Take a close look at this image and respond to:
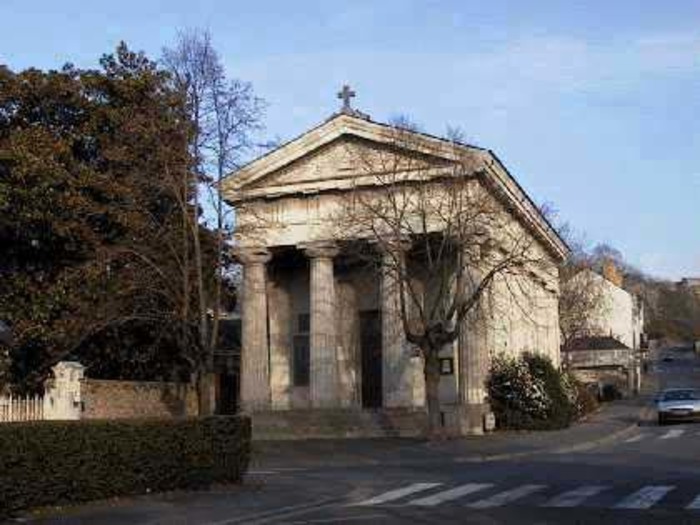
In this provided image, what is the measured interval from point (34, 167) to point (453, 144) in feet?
45.9

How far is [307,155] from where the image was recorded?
4097 cm

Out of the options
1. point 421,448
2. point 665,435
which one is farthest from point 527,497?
point 665,435

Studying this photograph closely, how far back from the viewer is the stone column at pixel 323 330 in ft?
131

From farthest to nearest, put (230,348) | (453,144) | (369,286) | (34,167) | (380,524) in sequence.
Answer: (230,348), (369,286), (453,144), (34,167), (380,524)

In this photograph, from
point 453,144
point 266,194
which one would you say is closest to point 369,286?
point 266,194

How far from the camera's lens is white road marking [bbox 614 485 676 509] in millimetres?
14977

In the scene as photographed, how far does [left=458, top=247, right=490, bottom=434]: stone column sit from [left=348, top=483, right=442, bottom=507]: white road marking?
1857 centimetres

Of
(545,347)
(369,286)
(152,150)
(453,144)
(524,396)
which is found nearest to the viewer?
(152,150)

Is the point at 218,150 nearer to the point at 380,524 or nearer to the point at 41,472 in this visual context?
the point at 41,472

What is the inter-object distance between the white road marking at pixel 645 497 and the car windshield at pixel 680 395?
89.5 feet

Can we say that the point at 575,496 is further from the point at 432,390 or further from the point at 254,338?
the point at 254,338

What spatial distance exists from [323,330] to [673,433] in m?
13.3

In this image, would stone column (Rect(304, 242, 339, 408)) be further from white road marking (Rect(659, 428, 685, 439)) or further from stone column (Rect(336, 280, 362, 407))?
white road marking (Rect(659, 428, 685, 439))

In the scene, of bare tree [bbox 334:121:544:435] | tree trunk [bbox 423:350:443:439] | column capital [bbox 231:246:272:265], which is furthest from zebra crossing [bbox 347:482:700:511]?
column capital [bbox 231:246:272:265]
